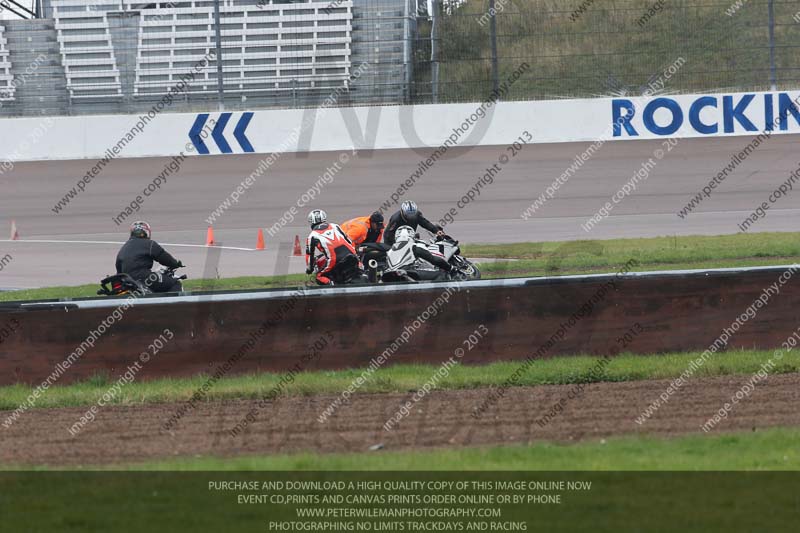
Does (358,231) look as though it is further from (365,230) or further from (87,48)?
(87,48)

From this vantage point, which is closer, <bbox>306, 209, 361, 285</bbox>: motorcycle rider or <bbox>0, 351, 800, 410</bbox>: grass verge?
<bbox>0, 351, 800, 410</bbox>: grass verge

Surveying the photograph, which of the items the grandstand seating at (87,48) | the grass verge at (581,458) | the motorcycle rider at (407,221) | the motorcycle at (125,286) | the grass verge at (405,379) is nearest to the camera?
the grass verge at (581,458)

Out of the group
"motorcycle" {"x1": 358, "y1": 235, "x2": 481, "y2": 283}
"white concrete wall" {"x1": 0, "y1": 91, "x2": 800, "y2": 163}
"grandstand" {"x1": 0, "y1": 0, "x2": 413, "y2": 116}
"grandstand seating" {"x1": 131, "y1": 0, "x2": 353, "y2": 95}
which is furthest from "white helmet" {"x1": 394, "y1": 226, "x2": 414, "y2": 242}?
"grandstand seating" {"x1": 131, "y1": 0, "x2": 353, "y2": 95}

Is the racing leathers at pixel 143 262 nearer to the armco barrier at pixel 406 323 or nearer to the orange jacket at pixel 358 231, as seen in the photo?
the armco barrier at pixel 406 323

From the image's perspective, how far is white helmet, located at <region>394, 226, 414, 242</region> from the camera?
53.8ft

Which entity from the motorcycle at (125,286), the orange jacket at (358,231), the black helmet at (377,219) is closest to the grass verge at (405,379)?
the motorcycle at (125,286)

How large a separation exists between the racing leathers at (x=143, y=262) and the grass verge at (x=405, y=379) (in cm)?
344

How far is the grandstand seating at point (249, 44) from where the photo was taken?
34.4 m

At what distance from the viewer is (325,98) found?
109ft

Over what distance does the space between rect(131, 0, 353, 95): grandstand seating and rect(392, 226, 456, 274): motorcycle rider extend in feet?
60.9

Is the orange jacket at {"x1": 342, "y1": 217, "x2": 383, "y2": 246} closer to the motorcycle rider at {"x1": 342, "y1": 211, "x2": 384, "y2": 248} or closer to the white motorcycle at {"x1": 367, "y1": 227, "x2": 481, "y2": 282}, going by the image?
the motorcycle rider at {"x1": 342, "y1": 211, "x2": 384, "y2": 248}
